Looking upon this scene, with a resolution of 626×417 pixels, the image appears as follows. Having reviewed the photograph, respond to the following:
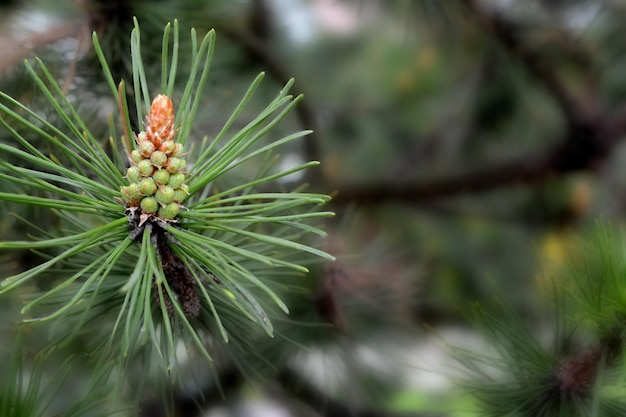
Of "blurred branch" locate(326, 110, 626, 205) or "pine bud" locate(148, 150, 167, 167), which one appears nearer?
"pine bud" locate(148, 150, 167, 167)

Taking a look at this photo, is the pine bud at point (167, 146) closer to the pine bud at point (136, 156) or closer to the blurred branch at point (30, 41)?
the pine bud at point (136, 156)

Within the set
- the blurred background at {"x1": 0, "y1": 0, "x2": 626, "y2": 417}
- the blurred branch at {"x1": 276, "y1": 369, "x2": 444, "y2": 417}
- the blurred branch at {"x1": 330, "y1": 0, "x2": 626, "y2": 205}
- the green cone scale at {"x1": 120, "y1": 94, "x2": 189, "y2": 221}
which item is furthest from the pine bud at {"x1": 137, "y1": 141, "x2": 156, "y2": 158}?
the blurred branch at {"x1": 330, "y1": 0, "x2": 626, "y2": 205}

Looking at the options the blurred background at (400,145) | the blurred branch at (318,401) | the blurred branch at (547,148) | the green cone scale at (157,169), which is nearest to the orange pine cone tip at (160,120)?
the green cone scale at (157,169)

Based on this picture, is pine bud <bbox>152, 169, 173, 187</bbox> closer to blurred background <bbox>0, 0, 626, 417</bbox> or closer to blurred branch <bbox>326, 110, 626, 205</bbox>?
blurred background <bbox>0, 0, 626, 417</bbox>

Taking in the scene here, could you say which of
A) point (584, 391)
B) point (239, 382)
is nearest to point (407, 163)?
point (239, 382)

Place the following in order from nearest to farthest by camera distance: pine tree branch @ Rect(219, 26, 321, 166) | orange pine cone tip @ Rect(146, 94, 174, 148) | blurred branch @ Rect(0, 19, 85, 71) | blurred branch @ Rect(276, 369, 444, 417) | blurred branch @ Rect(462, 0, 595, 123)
Answer: orange pine cone tip @ Rect(146, 94, 174, 148) → blurred branch @ Rect(0, 19, 85, 71) → blurred branch @ Rect(276, 369, 444, 417) → pine tree branch @ Rect(219, 26, 321, 166) → blurred branch @ Rect(462, 0, 595, 123)

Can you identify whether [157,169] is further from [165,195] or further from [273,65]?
[273,65]

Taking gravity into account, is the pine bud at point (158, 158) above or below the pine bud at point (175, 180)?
above

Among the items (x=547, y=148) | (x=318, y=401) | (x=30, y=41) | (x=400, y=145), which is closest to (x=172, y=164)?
(x=30, y=41)
